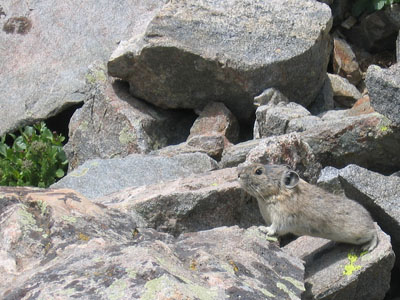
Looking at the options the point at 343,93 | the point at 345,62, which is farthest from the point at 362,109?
the point at 345,62

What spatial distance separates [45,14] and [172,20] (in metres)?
3.36

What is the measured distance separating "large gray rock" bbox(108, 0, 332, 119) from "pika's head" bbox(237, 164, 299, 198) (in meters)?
3.28

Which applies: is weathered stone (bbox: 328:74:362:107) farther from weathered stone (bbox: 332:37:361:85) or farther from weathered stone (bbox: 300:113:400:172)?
weathered stone (bbox: 300:113:400:172)

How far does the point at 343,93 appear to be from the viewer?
12023 mm

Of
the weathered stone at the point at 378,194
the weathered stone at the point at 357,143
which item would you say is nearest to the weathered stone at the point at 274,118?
the weathered stone at the point at 357,143

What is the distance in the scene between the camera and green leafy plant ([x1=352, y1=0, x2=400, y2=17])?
12.6 metres

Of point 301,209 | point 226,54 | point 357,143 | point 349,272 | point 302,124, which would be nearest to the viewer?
point 349,272

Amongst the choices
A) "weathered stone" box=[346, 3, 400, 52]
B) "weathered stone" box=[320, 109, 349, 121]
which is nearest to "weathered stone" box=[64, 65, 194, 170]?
"weathered stone" box=[320, 109, 349, 121]

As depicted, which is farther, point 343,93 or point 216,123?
point 343,93

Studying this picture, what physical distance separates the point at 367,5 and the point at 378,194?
6228 mm

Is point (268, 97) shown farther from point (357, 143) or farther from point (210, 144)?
point (357, 143)

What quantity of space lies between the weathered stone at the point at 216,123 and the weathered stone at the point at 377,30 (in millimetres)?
3523

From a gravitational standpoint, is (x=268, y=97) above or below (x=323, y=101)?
above

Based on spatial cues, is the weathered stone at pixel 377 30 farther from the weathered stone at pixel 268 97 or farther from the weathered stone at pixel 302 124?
the weathered stone at pixel 302 124
